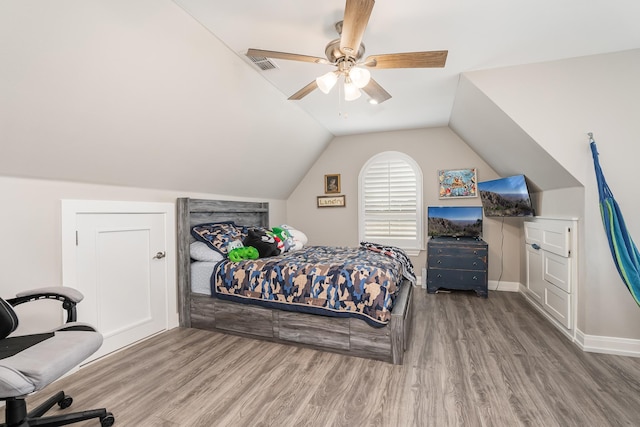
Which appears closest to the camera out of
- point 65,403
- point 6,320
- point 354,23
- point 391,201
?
point 6,320

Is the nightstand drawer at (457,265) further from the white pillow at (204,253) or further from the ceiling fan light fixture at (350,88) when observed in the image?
the white pillow at (204,253)

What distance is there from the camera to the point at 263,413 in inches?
72.0

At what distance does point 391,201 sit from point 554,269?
7.89 ft

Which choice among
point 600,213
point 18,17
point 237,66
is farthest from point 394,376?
point 18,17

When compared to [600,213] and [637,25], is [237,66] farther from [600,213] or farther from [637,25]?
[600,213]

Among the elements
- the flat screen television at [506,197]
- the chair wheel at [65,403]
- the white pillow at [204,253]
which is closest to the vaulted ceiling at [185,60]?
the white pillow at [204,253]

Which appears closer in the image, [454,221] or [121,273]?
[121,273]

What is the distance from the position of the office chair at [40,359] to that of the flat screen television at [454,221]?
4.29 m

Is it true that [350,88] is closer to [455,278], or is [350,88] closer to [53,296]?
[53,296]

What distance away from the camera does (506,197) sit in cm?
391

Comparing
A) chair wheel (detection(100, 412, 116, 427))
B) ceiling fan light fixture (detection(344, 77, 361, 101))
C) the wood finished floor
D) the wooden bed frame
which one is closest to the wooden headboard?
the wooden bed frame

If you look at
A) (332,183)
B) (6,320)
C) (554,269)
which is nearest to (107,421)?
(6,320)

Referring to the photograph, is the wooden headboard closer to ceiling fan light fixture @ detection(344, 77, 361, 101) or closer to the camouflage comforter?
the camouflage comforter

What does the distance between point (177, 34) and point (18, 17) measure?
2.71 ft
